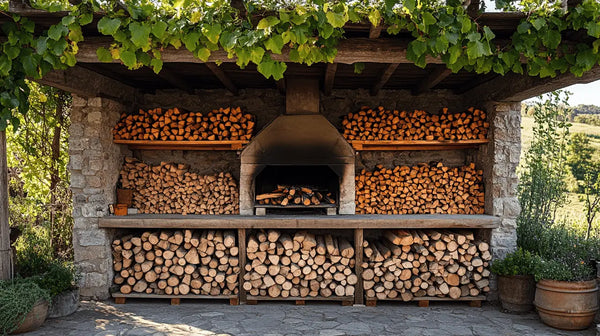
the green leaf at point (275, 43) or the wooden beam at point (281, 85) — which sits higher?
the wooden beam at point (281, 85)

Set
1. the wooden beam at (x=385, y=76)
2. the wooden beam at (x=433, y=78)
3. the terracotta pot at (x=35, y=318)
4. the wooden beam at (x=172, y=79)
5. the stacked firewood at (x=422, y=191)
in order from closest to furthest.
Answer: the terracotta pot at (x=35, y=318), the wooden beam at (x=385, y=76), the wooden beam at (x=433, y=78), the wooden beam at (x=172, y=79), the stacked firewood at (x=422, y=191)

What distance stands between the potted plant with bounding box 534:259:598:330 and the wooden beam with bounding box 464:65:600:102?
1.78 m

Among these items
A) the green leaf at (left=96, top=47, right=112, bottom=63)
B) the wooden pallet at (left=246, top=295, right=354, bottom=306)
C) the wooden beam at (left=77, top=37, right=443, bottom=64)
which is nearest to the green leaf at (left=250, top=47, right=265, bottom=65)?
the wooden beam at (left=77, top=37, right=443, bottom=64)

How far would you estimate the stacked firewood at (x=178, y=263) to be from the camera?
4.79m

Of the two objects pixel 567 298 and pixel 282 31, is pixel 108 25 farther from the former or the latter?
pixel 567 298

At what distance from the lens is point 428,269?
4777 millimetres

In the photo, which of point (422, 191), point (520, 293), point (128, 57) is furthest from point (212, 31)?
point (520, 293)

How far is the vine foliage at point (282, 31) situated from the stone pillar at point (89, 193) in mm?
1514

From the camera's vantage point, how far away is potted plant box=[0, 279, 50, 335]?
3578mm

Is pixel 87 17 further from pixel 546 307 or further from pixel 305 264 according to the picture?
pixel 546 307

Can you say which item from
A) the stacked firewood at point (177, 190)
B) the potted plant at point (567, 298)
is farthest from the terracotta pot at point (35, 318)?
the potted plant at point (567, 298)

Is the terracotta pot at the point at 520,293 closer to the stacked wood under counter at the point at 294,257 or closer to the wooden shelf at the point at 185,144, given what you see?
the stacked wood under counter at the point at 294,257

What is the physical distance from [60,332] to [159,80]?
2.97m

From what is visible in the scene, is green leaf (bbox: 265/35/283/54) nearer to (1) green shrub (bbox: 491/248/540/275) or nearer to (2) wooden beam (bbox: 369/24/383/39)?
(2) wooden beam (bbox: 369/24/383/39)
